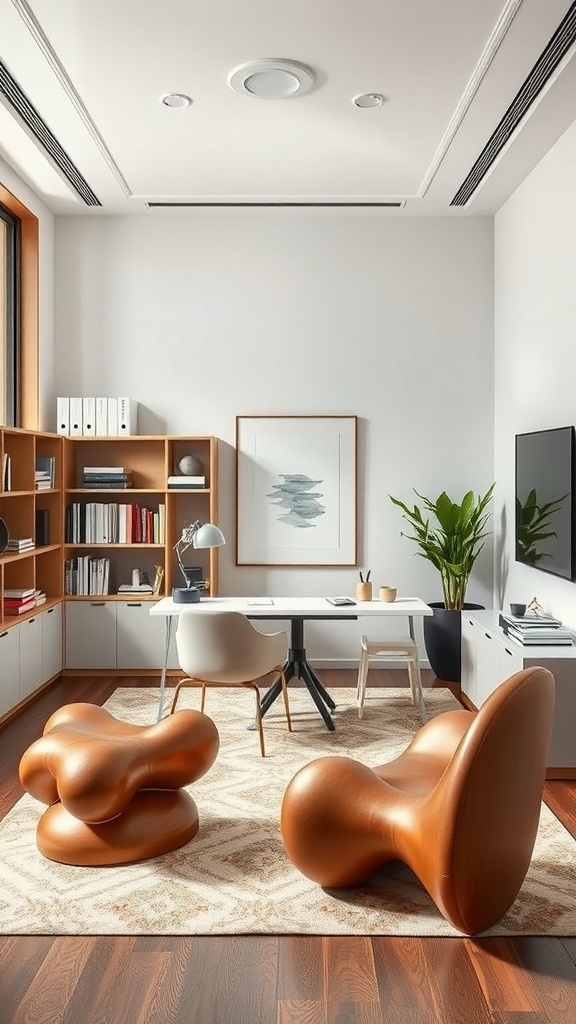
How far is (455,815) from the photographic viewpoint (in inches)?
96.0

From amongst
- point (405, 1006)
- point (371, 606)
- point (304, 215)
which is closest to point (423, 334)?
point (304, 215)

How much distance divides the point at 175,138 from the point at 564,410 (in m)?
2.51

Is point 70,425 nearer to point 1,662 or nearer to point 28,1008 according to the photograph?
point 1,662

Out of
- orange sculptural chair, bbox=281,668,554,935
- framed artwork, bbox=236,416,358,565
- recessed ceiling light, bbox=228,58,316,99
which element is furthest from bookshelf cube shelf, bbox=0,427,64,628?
orange sculptural chair, bbox=281,668,554,935

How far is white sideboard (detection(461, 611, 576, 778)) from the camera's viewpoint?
389 centimetres

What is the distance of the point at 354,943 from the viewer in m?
2.54

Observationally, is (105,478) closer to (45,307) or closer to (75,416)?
(75,416)

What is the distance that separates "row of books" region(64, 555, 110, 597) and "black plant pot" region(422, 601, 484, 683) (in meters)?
2.17

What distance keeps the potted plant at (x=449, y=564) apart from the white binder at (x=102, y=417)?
6.58 feet

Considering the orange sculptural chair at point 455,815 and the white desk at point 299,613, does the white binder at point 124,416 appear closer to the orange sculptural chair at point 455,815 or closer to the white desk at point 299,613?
the white desk at point 299,613

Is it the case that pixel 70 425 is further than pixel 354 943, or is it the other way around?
pixel 70 425

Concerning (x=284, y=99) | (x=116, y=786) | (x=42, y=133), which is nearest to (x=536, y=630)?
(x=116, y=786)

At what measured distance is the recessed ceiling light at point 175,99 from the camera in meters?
4.18

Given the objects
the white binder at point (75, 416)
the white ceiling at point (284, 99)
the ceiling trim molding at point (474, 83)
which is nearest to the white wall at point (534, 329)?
the white ceiling at point (284, 99)
